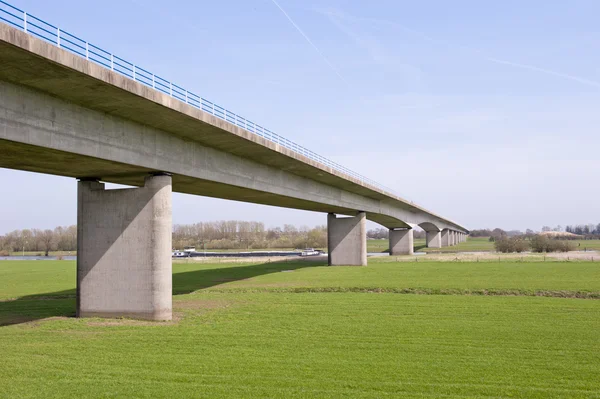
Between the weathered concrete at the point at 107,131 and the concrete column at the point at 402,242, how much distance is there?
59.4 meters

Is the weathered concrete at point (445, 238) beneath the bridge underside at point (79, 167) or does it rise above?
beneath

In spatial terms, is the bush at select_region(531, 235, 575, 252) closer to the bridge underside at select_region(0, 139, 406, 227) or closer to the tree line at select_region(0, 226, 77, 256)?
the bridge underside at select_region(0, 139, 406, 227)

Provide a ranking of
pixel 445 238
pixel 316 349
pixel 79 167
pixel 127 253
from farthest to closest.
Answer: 1. pixel 445 238
2. pixel 127 253
3. pixel 79 167
4. pixel 316 349

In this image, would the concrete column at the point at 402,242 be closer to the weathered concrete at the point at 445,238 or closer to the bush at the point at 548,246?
the bush at the point at 548,246

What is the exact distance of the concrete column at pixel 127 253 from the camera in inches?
916

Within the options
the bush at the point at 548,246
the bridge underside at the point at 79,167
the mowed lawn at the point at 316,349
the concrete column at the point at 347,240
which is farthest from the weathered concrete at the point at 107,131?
the bush at the point at 548,246

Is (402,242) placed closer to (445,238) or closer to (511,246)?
(511,246)

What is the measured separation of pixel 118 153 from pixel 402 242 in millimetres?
75087

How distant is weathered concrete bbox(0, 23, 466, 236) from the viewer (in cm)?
1565

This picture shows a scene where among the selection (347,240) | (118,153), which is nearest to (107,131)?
(118,153)

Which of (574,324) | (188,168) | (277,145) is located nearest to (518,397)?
(574,324)

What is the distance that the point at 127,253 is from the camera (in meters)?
23.6

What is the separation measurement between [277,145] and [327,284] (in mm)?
11177

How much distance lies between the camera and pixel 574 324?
19.7m
